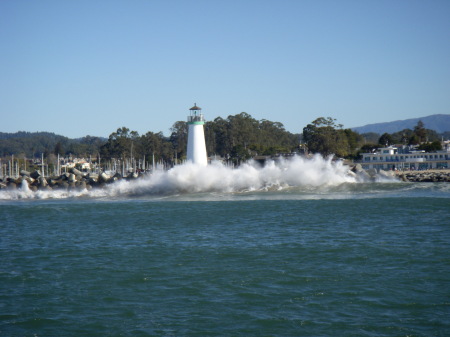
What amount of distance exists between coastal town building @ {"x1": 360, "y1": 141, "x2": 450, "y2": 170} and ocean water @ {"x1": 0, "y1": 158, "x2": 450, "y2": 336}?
4874 cm

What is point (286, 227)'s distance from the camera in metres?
24.0

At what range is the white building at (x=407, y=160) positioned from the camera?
266ft

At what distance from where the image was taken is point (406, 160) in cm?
8112

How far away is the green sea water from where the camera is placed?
441 inches

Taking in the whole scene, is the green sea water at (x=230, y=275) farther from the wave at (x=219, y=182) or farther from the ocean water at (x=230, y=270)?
the wave at (x=219, y=182)

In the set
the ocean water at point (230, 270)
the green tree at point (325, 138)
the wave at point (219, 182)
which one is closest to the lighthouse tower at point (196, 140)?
the wave at point (219, 182)

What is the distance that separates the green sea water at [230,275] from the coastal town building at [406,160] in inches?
2166

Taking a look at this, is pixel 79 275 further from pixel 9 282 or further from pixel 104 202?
pixel 104 202

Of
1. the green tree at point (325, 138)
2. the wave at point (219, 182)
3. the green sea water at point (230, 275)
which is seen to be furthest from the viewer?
the green tree at point (325, 138)

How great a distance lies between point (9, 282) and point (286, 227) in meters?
12.6

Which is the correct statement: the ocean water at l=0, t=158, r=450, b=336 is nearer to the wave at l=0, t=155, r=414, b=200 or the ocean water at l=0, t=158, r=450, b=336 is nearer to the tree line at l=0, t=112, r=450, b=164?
the wave at l=0, t=155, r=414, b=200

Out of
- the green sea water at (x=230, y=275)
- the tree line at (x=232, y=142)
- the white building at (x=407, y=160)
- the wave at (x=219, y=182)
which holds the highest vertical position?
the tree line at (x=232, y=142)

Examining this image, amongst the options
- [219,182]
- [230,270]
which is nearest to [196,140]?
[219,182]

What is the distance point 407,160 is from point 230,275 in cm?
7157
